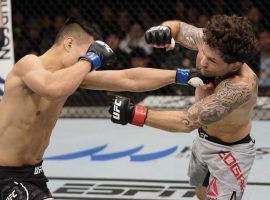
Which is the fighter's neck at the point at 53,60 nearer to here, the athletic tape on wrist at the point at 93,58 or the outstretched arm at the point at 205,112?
the athletic tape on wrist at the point at 93,58

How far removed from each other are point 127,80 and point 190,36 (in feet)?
1.49

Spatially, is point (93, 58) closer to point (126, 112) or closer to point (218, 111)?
point (126, 112)

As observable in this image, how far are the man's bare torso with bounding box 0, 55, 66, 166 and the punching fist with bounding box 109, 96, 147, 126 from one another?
1.23 feet

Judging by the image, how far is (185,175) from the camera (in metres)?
3.95

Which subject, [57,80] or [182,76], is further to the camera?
[182,76]

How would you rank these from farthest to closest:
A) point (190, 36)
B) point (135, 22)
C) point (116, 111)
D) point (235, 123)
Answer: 1. point (135, 22)
2. point (190, 36)
3. point (235, 123)
4. point (116, 111)

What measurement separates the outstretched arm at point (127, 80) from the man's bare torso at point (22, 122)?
0.27 metres

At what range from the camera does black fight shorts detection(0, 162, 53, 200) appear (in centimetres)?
250

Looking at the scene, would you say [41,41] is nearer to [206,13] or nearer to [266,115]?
[206,13]

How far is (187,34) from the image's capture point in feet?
10.2

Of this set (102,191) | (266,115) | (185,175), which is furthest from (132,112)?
(266,115)

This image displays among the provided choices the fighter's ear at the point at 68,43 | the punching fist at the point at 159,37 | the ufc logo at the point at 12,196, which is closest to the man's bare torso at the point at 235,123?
the punching fist at the point at 159,37

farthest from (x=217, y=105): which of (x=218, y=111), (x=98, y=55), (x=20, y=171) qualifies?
(x=20, y=171)

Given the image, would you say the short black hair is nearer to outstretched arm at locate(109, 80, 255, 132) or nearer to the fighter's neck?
the fighter's neck
